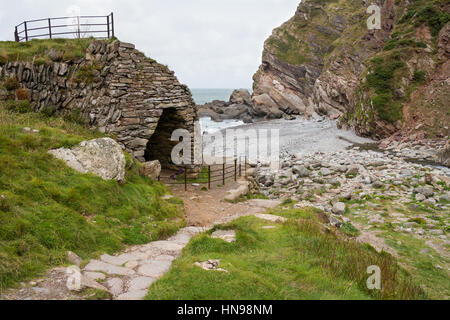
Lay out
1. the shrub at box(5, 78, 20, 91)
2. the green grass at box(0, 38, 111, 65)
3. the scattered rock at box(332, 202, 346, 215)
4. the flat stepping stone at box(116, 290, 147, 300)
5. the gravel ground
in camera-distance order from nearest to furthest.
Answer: the flat stepping stone at box(116, 290, 147, 300) < the scattered rock at box(332, 202, 346, 215) < the shrub at box(5, 78, 20, 91) < the green grass at box(0, 38, 111, 65) < the gravel ground

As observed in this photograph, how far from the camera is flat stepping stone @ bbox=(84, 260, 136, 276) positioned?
577 centimetres

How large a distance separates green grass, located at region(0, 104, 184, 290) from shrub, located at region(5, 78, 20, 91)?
445 centimetres

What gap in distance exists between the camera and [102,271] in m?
5.75

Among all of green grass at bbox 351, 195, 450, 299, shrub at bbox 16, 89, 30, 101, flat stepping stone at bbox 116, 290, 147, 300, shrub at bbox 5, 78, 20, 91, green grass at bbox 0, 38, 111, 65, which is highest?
green grass at bbox 0, 38, 111, 65

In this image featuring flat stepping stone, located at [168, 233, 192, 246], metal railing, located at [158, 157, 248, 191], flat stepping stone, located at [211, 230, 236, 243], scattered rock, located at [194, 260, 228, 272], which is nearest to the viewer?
scattered rock, located at [194, 260, 228, 272]

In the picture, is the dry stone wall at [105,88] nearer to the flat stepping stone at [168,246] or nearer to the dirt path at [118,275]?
the dirt path at [118,275]

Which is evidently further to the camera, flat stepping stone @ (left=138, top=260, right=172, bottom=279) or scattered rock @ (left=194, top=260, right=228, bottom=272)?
flat stepping stone @ (left=138, top=260, right=172, bottom=279)

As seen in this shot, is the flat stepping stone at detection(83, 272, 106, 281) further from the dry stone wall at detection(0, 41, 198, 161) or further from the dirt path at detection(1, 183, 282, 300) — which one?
the dry stone wall at detection(0, 41, 198, 161)

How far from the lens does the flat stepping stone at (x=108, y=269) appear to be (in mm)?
5765

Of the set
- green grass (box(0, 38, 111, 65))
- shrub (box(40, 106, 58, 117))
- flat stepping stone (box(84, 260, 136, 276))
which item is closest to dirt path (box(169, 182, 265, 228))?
flat stepping stone (box(84, 260, 136, 276))

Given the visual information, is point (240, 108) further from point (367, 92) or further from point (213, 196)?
point (213, 196)

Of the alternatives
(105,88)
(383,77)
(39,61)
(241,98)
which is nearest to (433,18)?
(383,77)

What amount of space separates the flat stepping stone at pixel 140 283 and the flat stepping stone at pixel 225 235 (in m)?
2.02

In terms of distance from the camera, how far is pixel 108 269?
5.88m
